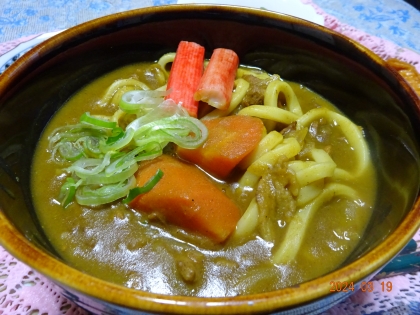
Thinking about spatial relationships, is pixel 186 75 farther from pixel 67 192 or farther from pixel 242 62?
pixel 67 192

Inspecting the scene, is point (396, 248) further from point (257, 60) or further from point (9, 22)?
point (9, 22)

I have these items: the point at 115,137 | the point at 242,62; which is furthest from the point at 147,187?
the point at 242,62

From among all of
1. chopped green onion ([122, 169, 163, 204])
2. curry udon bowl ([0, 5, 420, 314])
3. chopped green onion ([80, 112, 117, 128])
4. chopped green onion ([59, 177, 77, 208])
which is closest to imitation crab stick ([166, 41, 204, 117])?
curry udon bowl ([0, 5, 420, 314])

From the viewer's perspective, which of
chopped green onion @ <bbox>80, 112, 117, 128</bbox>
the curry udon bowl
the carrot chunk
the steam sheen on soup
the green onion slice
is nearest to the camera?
the curry udon bowl

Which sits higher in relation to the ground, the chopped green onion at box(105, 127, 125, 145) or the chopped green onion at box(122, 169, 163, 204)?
the chopped green onion at box(105, 127, 125, 145)

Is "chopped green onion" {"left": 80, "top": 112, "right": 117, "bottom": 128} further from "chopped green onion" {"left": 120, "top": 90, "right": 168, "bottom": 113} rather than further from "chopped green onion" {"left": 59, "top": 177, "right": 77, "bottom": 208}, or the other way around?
"chopped green onion" {"left": 59, "top": 177, "right": 77, "bottom": 208}

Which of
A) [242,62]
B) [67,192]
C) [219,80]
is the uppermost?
[219,80]

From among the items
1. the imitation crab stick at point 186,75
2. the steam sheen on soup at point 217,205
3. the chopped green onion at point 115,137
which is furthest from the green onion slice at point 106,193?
the imitation crab stick at point 186,75
